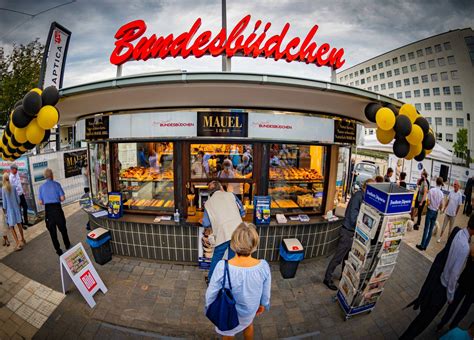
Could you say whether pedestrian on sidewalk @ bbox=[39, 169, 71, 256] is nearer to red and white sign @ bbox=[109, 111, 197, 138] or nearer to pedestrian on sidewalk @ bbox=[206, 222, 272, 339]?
red and white sign @ bbox=[109, 111, 197, 138]

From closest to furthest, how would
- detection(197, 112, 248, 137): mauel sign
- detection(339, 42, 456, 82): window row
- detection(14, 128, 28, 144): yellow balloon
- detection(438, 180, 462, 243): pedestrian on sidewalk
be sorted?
1. detection(14, 128, 28, 144): yellow balloon
2. detection(197, 112, 248, 137): mauel sign
3. detection(438, 180, 462, 243): pedestrian on sidewalk
4. detection(339, 42, 456, 82): window row

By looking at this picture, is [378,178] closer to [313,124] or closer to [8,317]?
[313,124]

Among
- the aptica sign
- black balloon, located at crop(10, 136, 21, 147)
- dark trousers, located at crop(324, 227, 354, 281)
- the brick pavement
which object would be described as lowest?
the brick pavement

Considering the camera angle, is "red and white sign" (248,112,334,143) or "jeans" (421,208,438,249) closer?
"red and white sign" (248,112,334,143)

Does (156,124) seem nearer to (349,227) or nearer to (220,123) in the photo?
(220,123)

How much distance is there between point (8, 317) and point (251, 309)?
4313mm

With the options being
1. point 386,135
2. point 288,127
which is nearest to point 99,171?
point 288,127

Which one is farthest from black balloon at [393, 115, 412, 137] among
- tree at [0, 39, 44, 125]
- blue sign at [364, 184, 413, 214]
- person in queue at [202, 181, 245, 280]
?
tree at [0, 39, 44, 125]

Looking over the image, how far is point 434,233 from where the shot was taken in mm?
6766

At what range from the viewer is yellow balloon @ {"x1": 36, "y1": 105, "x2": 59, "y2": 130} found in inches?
134

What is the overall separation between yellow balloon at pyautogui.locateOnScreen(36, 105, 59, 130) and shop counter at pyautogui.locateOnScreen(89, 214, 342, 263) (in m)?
2.38

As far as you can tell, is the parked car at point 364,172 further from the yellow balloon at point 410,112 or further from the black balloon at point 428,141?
the yellow balloon at point 410,112

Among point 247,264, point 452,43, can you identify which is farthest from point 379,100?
point 452,43

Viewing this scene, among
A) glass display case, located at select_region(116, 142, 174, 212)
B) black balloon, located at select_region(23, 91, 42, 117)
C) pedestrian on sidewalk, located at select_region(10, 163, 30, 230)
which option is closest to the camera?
black balloon, located at select_region(23, 91, 42, 117)
